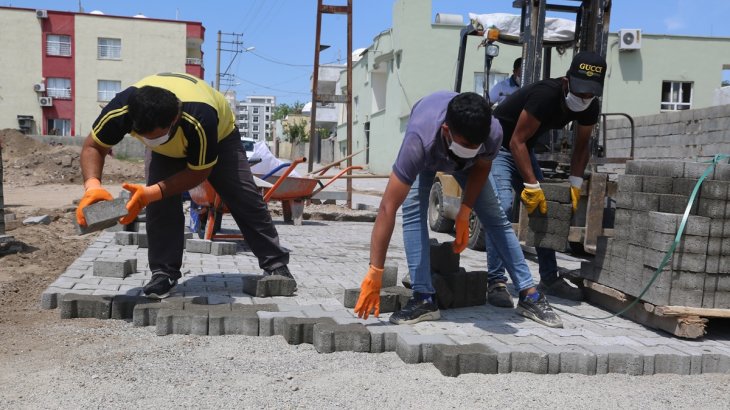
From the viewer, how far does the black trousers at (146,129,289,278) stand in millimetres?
4727

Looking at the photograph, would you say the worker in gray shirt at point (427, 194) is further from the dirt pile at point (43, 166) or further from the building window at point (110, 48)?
the building window at point (110, 48)

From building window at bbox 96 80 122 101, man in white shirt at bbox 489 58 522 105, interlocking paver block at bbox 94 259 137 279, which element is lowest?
interlocking paver block at bbox 94 259 137 279

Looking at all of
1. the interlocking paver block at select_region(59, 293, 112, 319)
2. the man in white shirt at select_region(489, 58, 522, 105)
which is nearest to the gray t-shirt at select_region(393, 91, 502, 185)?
the interlocking paver block at select_region(59, 293, 112, 319)

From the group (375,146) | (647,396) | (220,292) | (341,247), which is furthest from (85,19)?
(647,396)

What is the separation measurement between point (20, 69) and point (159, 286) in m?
38.0

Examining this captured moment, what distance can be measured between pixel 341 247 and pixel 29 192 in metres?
13.0

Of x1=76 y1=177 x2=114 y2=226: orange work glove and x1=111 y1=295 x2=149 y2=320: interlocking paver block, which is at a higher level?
x1=76 y1=177 x2=114 y2=226: orange work glove

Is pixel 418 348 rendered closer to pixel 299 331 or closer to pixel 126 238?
pixel 299 331

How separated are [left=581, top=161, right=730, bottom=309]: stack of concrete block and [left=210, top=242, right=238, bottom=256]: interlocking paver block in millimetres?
3908

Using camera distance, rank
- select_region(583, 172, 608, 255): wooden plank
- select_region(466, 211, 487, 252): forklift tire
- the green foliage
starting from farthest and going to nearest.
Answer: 1. the green foliage
2. select_region(466, 211, 487, 252): forklift tire
3. select_region(583, 172, 608, 255): wooden plank

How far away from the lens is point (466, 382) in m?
3.33

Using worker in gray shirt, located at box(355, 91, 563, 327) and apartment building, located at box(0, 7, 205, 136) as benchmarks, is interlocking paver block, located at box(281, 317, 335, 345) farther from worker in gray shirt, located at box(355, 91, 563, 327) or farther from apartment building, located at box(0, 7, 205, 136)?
apartment building, located at box(0, 7, 205, 136)

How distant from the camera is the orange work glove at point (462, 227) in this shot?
413 cm

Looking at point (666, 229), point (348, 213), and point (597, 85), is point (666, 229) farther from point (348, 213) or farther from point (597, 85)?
point (348, 213)
